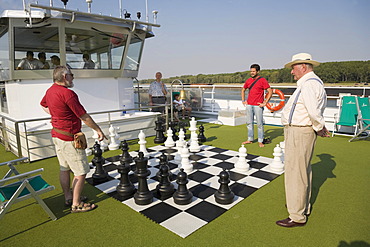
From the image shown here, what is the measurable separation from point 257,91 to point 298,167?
273 centimetres

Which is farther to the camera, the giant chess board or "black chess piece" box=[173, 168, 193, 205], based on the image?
→ "black chess piece" box=[173, 168, 193, 205]

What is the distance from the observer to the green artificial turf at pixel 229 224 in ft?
6.47

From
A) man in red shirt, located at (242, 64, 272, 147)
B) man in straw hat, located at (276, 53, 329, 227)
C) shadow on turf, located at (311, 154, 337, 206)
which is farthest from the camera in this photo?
man in red shirt, located at (242, 64, 272, 147)

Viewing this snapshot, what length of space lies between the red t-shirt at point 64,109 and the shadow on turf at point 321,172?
101 inches

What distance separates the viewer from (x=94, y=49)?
5.70 metres

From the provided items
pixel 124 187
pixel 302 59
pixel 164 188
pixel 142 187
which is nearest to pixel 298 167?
pixel 302 59

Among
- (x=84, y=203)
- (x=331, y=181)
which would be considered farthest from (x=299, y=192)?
(x=84, y=203)

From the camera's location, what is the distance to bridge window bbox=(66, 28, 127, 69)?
17.1 ft

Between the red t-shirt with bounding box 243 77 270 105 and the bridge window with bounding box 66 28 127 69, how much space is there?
324 centimetres

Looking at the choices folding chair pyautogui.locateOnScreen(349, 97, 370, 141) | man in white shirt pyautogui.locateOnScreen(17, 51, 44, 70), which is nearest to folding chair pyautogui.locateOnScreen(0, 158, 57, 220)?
man in white shirt pyautogui.locateOnScreen(17, 51, 44, 70)

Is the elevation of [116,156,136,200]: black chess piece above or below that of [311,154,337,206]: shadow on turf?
above

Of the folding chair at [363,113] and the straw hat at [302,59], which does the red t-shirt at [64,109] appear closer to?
the straw hat at [302,59]

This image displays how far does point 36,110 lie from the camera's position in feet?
16.5

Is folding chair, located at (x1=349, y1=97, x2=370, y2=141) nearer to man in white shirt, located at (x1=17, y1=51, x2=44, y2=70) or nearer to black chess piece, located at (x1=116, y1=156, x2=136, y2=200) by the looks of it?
black chess piece, located at (x1=116, y1=156, x2=136, y2=200)
